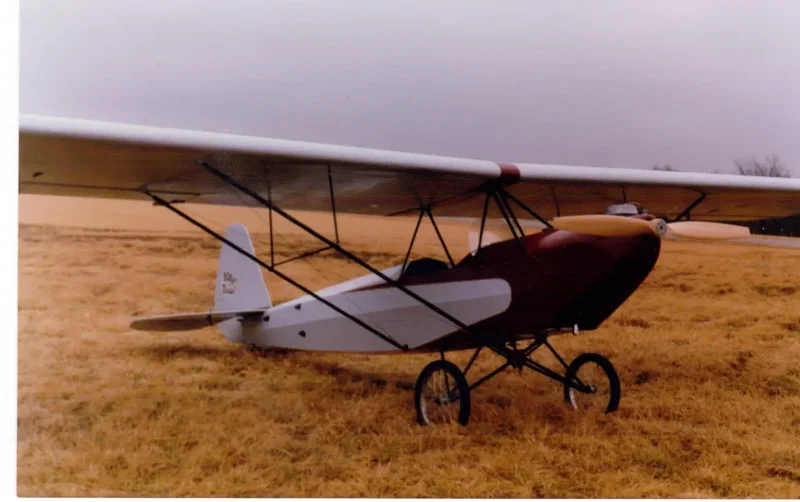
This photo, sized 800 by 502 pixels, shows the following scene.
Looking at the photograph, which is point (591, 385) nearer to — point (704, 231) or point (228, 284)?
point (704, 231)

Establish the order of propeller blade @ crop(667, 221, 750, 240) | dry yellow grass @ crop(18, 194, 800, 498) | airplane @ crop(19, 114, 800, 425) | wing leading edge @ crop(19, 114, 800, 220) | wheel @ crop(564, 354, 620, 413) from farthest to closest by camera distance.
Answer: wheel @ crop(564, 354, 620, 413) < propeller blade @ crop(667, 221, 750, 240) < airplane @ crop(19, 114, 800, 425) < dry yellow grass @ crop(18, 194, 800, 498) < wing leading edge @ crop(19, 114, 800, 220)

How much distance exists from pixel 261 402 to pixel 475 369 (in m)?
2.57

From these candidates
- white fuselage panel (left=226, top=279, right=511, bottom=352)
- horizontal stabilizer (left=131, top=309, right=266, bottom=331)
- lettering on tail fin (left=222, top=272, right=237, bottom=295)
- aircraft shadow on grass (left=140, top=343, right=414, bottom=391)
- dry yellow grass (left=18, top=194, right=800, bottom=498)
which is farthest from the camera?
lettering on tail fin (left=222, top=272, right=237, bottom=295)

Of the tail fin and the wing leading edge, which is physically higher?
the wing leading edge

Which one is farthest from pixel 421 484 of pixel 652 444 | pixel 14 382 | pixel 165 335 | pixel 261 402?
pixel 165 335

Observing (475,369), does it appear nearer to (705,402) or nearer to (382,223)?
(382,223)

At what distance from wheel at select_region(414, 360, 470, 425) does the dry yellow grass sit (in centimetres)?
15

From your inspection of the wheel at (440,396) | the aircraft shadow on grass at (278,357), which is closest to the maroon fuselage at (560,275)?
the wheel at (440,396)

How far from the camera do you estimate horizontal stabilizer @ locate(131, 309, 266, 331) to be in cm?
668

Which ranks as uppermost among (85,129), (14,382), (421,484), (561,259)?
(85,129)

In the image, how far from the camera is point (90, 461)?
417 cm

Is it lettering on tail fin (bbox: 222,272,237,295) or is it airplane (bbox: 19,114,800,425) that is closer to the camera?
airplane (bbox: 19,114,800,425)

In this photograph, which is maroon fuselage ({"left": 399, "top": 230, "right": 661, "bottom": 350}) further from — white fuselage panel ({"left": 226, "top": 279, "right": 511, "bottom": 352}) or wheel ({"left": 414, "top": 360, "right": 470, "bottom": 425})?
wheel ({"left": 414, "top": 360, "right": 470, "bottom": 425})

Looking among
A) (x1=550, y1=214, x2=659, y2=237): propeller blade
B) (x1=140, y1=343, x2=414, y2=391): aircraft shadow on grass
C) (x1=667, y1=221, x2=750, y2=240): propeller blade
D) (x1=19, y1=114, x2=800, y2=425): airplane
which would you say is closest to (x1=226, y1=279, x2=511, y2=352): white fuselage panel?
(x1=19, y1=114, x2=800, y2=425): airplane
